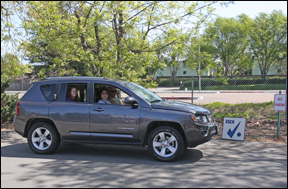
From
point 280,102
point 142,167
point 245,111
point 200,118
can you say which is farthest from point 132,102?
point 245,111

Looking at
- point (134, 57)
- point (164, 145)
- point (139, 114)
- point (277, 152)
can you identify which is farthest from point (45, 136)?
point (277, 152)

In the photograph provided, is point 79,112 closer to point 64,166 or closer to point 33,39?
point 64,166

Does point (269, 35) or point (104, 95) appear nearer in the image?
point (104, 95)

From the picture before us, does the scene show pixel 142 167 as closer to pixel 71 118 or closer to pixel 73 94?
pixel 71 118

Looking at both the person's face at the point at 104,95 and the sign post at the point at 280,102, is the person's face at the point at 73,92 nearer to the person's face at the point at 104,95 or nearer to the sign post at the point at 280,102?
the person's face at the point at 104,95

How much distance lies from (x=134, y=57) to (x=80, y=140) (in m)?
4.66

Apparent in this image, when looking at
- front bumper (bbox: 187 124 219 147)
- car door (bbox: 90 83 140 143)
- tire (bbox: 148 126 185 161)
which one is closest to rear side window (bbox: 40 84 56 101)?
car door (bbox: 90 83 140 143)

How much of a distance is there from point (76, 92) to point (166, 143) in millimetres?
2552

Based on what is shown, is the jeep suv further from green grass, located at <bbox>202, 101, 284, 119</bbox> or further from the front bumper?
green grass, located at <bbox>202, 101, 284, 119</bbox>

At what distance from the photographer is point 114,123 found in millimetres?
5957

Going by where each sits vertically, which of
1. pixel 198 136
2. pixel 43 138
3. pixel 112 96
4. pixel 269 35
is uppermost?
pixel 269 35

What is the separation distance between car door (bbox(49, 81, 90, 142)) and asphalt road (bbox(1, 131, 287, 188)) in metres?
0.51

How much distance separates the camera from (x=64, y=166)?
17.9 feet

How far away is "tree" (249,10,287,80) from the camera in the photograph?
36250 mm
